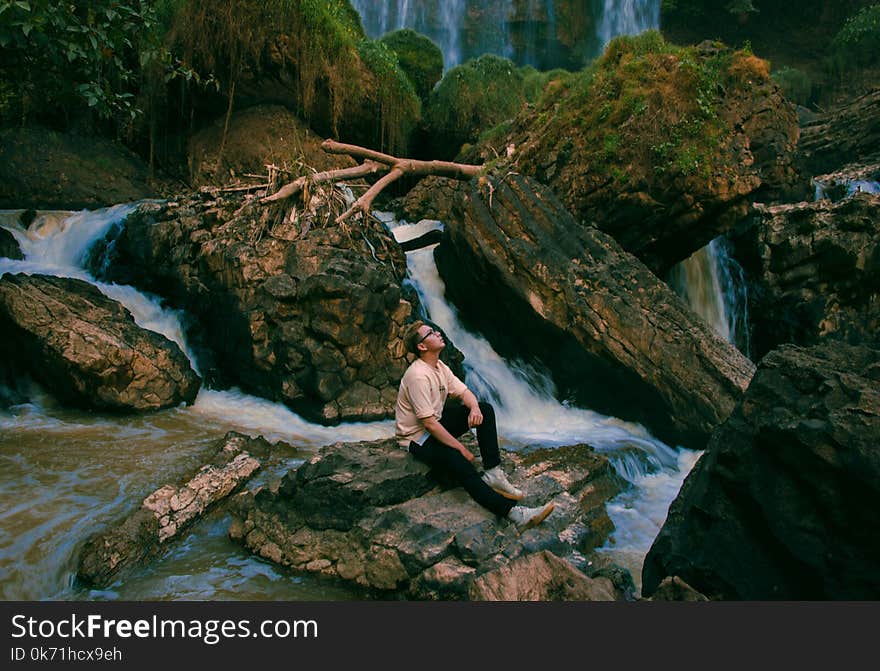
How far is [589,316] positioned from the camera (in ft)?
28.1

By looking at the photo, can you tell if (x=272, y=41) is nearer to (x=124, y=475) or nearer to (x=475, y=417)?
(x=124, y=475)

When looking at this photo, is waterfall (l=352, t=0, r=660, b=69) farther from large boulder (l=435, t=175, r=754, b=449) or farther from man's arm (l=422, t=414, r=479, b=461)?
man's arm (l=422, t=414, r=479, b=461)

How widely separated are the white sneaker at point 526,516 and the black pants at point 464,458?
59 millimetres

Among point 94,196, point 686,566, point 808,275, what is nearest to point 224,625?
point 686,566

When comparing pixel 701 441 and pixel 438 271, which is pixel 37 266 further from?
pixel 701 441

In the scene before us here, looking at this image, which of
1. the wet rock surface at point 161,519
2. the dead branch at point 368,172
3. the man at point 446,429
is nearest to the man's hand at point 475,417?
the man at point 446,429

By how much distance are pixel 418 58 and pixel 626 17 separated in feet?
39.6

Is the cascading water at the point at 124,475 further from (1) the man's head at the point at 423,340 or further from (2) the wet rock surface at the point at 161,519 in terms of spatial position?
(1) the man's head at the point at 423,340

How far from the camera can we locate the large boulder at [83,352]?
711 centimetres

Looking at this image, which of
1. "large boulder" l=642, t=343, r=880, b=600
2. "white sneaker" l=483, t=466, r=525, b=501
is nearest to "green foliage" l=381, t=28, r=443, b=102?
"white sneaker" l=483, t=466, r=525, b=501

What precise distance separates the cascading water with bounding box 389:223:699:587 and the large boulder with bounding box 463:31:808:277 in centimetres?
271

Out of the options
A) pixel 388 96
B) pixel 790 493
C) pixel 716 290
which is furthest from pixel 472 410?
pixel 388 96

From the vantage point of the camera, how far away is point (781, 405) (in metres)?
3.92

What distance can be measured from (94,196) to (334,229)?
23.0 ft
